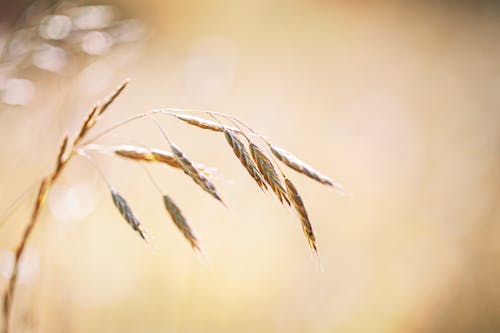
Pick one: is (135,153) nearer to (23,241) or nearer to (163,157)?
(163,157)

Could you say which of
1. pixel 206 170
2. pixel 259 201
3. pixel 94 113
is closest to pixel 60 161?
pixel 94 113

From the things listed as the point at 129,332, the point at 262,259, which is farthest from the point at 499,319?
the point at 129,332

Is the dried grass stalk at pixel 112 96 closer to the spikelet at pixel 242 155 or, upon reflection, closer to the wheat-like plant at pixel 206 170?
the wheat-like plant at pixel 206 170

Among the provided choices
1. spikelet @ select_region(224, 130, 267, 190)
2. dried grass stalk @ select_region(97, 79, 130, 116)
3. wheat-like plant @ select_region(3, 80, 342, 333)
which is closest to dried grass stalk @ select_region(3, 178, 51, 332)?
wheat-like plant @ select_region(3, 80, 342, 333)

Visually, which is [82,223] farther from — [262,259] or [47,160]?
[262,259]

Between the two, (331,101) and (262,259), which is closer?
(262,259)

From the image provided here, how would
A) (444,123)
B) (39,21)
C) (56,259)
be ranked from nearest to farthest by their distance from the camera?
(39,21), (56,259), (444,123)
